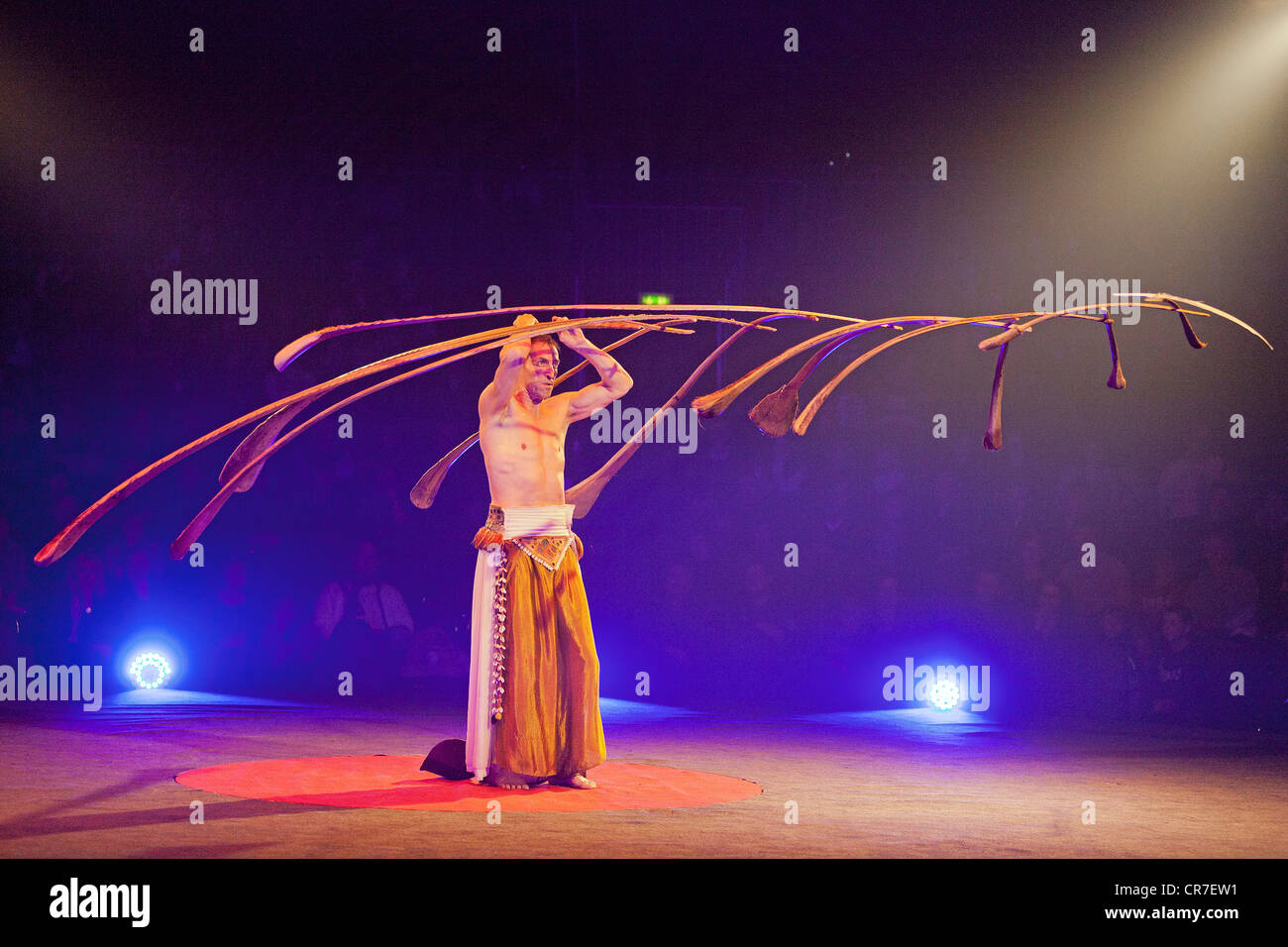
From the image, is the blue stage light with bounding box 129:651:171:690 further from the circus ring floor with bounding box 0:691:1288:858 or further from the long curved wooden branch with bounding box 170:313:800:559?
the long curved wooden branch with bounding box 170:313:800:559

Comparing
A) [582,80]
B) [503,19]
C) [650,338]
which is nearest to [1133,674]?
[650,338]

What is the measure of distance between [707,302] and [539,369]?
3.92 meters

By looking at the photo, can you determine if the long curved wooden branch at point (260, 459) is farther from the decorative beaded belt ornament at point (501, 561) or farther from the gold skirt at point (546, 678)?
the gold skirt at point (546, 678)

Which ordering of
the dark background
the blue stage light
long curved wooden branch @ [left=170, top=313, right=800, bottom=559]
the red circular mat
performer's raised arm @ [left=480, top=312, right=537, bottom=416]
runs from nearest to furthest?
long curved wooden branch @ [left=170, top=313, right=800, bottom=559] < the red circular mat < performer's raised arm @ [left=480, top=312, right=537, bottom=416] < the dark background < the blue stage light

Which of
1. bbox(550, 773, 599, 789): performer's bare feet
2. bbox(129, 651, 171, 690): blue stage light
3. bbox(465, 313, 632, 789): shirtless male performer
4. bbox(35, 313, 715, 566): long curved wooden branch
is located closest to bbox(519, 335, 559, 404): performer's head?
bbox(465, 313, 632, 789): shirtless male performer

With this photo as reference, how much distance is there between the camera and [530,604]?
5242 mm

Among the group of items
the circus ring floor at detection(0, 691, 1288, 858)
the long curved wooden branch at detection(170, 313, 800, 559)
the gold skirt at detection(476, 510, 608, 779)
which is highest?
the long curved wooden branch at detection(170, 313, 800, 559)

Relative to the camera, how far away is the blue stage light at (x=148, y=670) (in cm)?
877

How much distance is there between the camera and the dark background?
8.37 meters

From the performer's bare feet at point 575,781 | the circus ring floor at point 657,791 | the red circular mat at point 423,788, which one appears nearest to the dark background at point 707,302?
the circus ring floor at point 657,791

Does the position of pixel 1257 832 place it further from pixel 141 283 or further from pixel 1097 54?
pixel 141 283

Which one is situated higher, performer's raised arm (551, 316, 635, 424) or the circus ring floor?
performer's raised arm (551, 316, 635, 424)

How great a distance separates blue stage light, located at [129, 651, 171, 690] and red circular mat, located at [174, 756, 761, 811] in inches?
131

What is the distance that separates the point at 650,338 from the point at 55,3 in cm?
421
